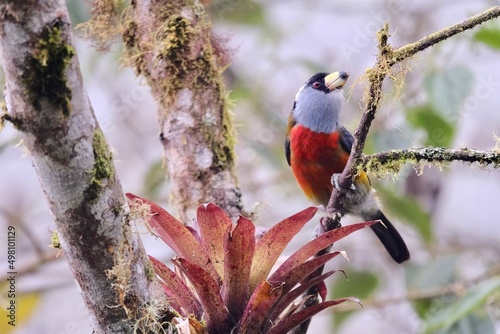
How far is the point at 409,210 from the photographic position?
3842 mm

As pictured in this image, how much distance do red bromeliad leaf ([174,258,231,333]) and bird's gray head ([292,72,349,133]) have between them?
5.70 feet

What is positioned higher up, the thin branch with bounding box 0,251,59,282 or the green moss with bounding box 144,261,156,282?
the thin branch with bounding box 0,251,59,282

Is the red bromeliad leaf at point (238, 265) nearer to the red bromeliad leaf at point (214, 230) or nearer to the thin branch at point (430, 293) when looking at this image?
the red bromeliad leaf at point (214, 230)

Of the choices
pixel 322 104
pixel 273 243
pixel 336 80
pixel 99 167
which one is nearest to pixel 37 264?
pixel 322 104

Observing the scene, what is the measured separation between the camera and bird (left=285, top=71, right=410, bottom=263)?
333cm

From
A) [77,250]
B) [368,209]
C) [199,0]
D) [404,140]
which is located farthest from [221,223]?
[404,140]

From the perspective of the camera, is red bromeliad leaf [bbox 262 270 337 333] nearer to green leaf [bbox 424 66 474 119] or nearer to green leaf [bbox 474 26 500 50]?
green leaf [bbox 424 66 474 119]

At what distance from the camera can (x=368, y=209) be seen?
3.33 m

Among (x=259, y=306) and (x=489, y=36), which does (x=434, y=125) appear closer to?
(x=489, y=36)

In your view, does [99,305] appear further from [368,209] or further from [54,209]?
[368,209]

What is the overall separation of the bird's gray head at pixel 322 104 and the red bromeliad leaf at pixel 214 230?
5.19ft

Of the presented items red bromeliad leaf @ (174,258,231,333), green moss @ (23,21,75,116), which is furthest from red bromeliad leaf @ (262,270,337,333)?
green moss @ (23,21,75,116)

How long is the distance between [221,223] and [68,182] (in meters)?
0.53

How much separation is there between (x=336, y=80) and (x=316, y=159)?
0.41m
